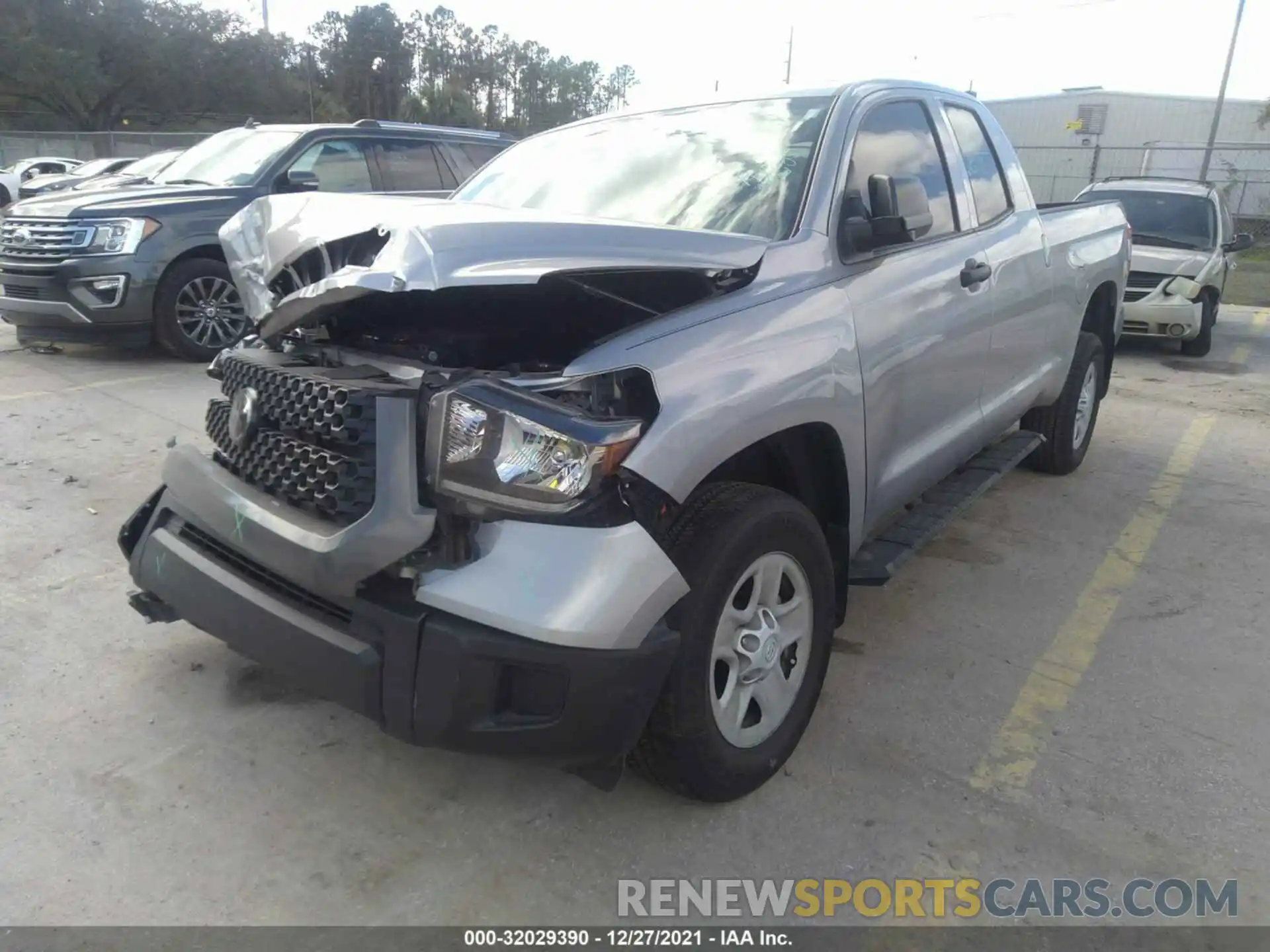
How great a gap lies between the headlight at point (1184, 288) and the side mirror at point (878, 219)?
795 cm

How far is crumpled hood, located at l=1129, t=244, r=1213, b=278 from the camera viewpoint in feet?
31.9

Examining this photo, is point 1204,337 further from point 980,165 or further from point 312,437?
point 312,437

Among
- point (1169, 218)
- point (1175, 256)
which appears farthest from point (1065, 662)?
point (1169, 218)

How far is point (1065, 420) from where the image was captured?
539 centimetres

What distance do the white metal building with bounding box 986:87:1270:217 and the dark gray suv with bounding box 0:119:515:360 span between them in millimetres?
23403

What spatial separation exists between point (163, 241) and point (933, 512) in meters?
6.39

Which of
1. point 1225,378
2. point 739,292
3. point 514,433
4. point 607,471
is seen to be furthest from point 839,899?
point 1225,378

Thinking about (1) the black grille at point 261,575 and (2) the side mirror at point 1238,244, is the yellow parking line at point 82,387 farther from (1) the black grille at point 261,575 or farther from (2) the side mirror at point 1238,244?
(2) the side mirror at point 1238,244

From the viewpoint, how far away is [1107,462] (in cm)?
601

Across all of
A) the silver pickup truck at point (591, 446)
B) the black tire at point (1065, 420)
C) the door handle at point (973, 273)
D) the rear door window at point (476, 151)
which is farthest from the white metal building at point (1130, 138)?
the silver pickup truck at point (591, 446)

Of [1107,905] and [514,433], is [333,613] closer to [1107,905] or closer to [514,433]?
[514,433]

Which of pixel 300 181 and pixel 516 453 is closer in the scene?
pixel 516 453

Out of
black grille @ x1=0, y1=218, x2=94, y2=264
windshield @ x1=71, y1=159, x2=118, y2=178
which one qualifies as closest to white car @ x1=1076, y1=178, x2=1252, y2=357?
black grille @ x1=0, y1=218, x2=94, y2=264

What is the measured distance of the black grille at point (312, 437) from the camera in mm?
2189
